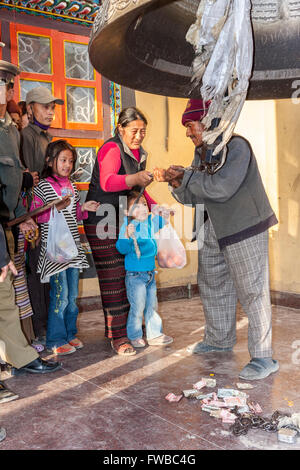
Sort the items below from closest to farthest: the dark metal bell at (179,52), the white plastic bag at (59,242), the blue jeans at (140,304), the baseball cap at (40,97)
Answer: the dark metal bell at (179,52)
the white plastic bag at (59,242)
the blue jeans at (140,304)
the baseball cap at (40,97)

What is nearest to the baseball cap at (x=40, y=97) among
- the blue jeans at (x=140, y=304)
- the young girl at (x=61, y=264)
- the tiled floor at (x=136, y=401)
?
the young girl at (x=61, y=264)

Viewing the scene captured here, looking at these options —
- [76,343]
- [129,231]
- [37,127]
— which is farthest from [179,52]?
[76,343]

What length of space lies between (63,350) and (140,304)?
648 mm

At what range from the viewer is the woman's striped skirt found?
3414 mm

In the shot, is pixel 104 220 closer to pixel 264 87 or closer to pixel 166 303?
pixel 264 87

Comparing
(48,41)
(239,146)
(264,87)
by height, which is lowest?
(239,146)

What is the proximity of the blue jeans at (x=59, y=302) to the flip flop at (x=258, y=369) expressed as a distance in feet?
4.48

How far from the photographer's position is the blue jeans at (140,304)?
3.48 m

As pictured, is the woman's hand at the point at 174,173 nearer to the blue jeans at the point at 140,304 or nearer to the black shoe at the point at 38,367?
the blue jeans at the point at 140,304

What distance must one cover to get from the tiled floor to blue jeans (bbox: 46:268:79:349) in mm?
195
